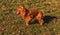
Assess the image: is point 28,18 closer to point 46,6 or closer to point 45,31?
point 45,31

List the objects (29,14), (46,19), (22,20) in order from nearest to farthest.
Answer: (29,14)
(22,20)
(46,19)

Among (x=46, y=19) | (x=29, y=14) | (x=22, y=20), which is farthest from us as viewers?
(x=46, y=19)

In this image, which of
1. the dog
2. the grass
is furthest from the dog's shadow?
the dog

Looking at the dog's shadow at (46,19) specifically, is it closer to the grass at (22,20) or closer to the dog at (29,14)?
the grass at (22,20)

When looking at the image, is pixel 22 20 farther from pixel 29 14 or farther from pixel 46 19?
pixel 46 19

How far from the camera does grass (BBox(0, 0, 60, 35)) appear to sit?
9875mm

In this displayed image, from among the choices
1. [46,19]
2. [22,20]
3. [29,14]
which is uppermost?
[29,14]

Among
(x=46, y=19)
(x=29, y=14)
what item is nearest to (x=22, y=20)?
(x=29, y=14)

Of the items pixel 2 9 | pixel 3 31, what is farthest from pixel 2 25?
pixel 2 9

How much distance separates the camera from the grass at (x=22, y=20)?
9.88 metres

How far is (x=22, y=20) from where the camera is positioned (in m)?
11.0

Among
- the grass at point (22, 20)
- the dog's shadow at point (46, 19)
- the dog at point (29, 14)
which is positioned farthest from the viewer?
the dog's shadow at point (46, 19)

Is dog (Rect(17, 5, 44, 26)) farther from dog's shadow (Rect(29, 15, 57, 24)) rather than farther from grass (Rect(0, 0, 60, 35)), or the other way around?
dog's shadow (Rect(29, 15, 57, 24))

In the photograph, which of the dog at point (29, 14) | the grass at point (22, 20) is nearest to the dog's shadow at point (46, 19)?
the grass at point (22, 20)
